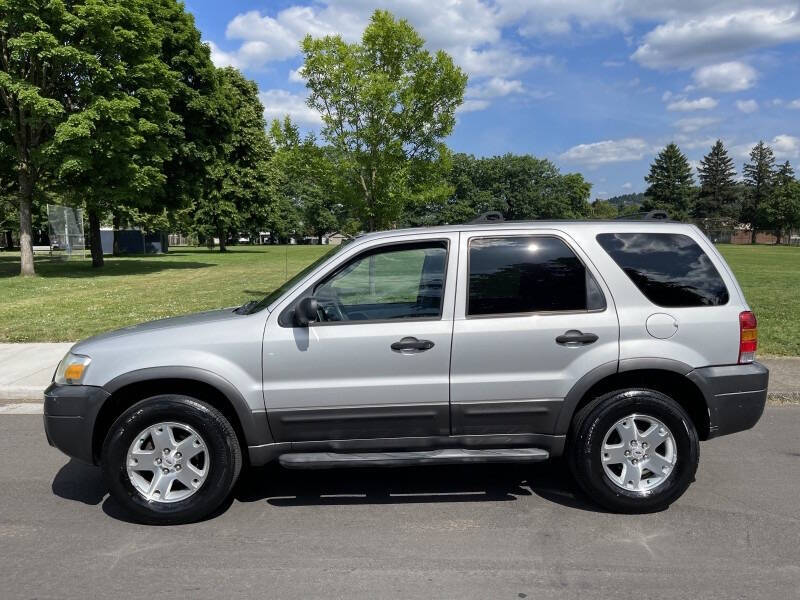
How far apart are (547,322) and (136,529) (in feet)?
9.39

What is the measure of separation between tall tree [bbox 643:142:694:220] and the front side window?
310 feet

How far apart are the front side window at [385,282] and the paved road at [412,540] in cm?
128

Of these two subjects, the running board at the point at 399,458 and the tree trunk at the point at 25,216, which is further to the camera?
the tree trunk at the point at 25,216

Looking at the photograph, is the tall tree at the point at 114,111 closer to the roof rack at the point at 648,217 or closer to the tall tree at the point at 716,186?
the roof rack at the point at 648,217

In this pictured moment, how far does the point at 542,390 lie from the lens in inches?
154

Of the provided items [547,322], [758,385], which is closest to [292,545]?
[547,322]

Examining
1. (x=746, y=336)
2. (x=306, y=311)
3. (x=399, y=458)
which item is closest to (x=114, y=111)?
(x=306, y=311)

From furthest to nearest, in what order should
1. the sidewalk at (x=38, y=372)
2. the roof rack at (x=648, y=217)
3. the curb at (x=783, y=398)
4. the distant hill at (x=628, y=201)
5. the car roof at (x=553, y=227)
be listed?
the distant hill at (x=628, y=201) → the sidewalk at (x=38, y=372) → the curb at (x=783, y=398) → the roof rack at (x=648, y=217) → the car roof at (x=553, y=227)

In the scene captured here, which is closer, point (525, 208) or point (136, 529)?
point (136, 529)

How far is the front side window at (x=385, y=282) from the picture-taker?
407 cm

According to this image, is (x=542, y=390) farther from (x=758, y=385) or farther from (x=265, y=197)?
(x=265, y=197)

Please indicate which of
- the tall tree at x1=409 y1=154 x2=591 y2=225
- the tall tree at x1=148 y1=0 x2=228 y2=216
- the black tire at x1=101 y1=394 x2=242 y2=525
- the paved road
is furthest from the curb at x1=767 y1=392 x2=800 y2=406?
the tall tree at x1=409 y1=154 x2=591 y2=225

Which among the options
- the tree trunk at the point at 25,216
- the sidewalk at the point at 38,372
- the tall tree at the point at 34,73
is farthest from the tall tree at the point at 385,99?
the tree trunk at the point at 25,216

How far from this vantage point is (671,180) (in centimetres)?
9138
